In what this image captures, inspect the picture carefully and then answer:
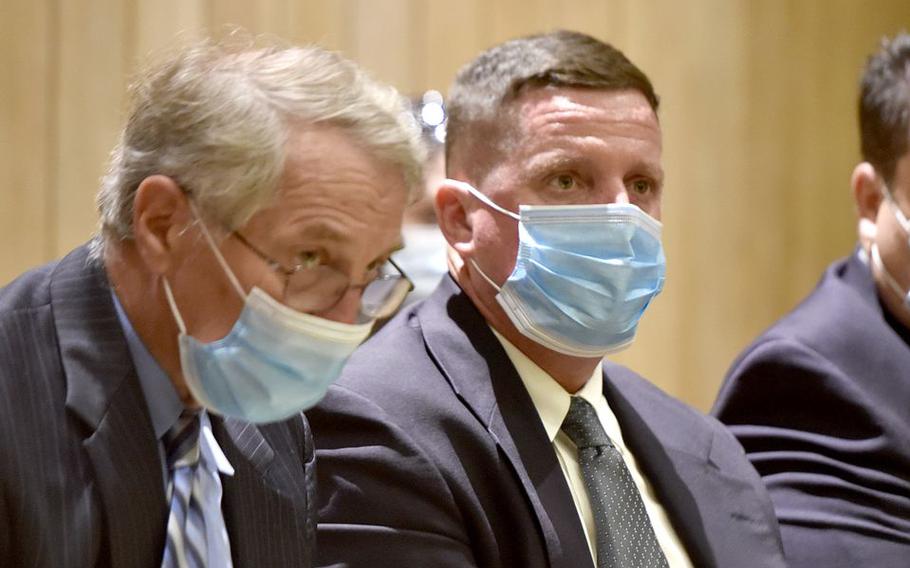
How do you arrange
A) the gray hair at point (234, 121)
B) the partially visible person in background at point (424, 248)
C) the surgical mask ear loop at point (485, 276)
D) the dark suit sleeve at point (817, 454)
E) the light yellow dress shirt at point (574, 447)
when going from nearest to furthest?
1. the gray hair at point (234, 121)
2. the light yellow dress shirt at point (574, 447)
3. the surgical mask ear loop at point (485, 276)
4. the dark suit sleeve at point (817, 454)
5. the partially visible person in background at point (424, 248)

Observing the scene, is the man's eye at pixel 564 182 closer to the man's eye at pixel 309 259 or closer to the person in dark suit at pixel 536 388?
the person in dark suit at pixel 536 388

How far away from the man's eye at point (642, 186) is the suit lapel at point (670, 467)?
0.37 meters

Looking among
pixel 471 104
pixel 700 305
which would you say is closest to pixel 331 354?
pixel 471 104

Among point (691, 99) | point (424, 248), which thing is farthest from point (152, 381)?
point (691, 99)

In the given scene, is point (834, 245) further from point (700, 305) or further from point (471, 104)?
point (471, 104)

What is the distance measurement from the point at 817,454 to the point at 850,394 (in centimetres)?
14

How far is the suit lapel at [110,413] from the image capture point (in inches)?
60.7

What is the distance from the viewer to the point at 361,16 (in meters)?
3.59

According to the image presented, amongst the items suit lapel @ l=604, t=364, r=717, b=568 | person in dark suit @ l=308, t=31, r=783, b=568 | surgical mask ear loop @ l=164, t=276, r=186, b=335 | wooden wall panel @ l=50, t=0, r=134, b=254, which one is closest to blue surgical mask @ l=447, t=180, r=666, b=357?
person in dark suit @ l=308, t=31, r=783, b=568

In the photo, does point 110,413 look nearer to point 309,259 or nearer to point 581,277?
point 309,259

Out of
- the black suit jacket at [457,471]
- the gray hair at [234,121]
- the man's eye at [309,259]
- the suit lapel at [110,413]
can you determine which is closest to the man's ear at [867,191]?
the black suit jacket at [457,471]

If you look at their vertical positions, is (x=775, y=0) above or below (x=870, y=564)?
above

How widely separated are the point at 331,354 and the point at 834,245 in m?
3.10

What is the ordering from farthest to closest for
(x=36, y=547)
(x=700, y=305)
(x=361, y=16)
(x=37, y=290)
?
(x=700, y=305)
(x=361, y=16)
(x=37, y=290)
(x=36, y=547)
